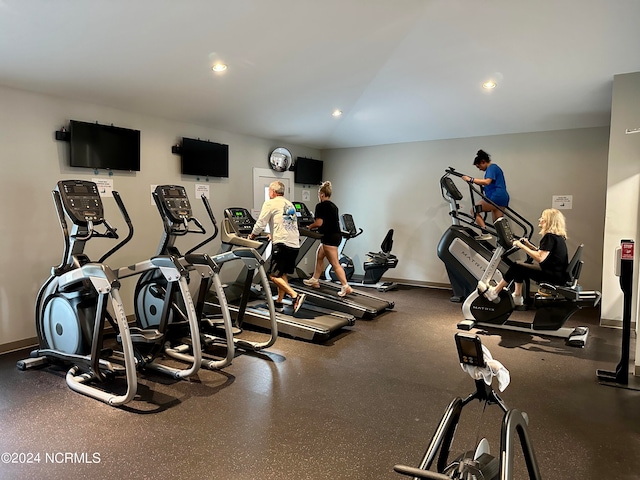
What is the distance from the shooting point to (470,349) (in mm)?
1530

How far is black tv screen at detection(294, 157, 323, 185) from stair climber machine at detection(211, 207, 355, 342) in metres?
2.62

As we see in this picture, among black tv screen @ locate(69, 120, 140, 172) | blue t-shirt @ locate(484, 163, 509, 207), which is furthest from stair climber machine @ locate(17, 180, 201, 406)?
blue t-shirt @ locate(484, 163, 509, 207)

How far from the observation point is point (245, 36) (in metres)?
4.14

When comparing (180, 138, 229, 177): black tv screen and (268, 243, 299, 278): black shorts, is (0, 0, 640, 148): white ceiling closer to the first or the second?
(180, 138, 229, 177): black tv screen

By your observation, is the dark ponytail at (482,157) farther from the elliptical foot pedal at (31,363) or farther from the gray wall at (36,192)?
the elliptical foot pedal at (31,363)

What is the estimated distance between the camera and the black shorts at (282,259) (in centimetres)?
513

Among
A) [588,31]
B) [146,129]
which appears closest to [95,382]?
[146,129]

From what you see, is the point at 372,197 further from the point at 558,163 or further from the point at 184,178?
the point at 184,178

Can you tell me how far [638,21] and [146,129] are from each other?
531 cm

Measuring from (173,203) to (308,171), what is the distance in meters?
4.29

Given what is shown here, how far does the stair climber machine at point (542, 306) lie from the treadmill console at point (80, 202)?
13.4ft

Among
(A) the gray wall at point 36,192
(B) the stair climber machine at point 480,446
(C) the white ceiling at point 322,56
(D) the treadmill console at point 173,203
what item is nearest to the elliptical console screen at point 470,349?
(B) the stair climber machine at point 480,446

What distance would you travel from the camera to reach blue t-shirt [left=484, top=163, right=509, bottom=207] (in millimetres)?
6598

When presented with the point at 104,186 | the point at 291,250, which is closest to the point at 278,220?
the point at 291,250
